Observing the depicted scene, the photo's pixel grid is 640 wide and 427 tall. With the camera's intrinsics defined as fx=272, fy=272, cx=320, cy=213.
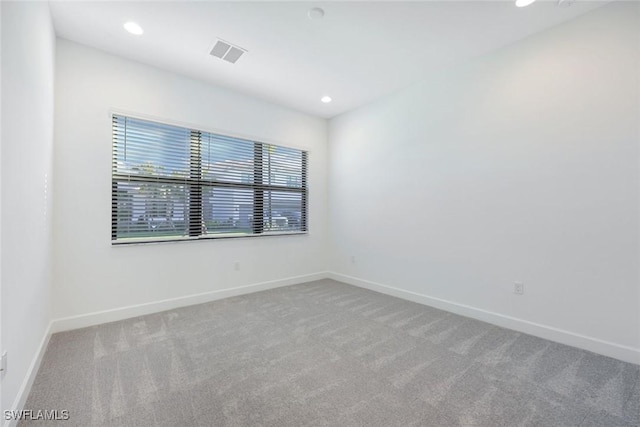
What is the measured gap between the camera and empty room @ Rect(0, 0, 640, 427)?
5.54 ft

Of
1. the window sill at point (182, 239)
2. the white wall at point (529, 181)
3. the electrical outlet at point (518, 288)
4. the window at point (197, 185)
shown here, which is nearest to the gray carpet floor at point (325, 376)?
the electrical outlet at point (518, 288)

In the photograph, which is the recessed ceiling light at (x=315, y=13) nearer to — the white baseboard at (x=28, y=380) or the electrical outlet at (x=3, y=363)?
the electrical outlet at (x=3, y=363)

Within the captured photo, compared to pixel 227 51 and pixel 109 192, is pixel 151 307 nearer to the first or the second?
pixel 109 192

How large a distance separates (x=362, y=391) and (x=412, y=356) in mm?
650

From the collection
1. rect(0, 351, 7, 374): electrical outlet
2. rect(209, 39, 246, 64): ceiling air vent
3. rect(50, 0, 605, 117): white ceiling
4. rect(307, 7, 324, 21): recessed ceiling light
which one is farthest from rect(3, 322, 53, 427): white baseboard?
rect(307, 7, 324, 21): recessed ceiling light

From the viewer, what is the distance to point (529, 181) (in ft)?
8.77

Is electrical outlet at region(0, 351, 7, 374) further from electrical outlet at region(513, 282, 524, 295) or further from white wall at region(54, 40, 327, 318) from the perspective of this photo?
electrical outlet at region(513, 282, 524, 295)

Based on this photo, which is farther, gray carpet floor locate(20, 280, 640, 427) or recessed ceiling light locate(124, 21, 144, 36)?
recessed ceiling light locate(124, 21, 144, 36)

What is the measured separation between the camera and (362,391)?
178cm

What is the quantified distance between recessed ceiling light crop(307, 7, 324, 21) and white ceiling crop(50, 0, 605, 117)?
40 millimetres

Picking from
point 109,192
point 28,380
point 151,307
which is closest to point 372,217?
point 151,307

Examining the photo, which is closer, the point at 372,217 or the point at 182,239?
the point at 182,239

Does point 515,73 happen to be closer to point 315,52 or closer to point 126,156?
point 315,52

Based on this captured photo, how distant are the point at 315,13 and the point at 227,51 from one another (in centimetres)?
108
